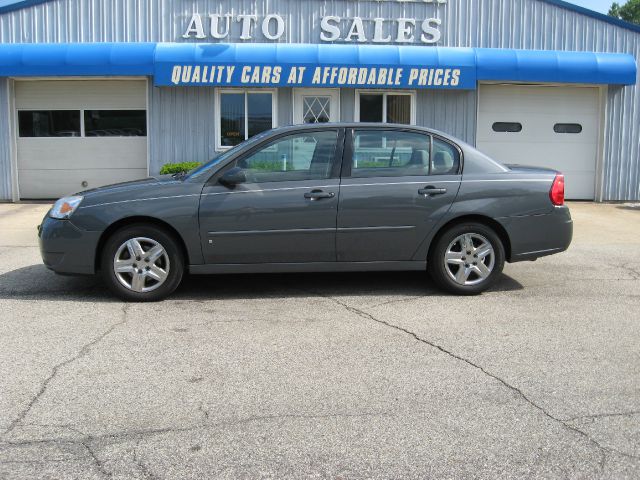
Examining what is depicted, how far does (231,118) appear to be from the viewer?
14.3 m

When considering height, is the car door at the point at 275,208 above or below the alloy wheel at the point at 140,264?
above

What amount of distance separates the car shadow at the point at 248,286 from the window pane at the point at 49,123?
755cm

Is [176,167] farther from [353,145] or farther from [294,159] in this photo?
[353,145]

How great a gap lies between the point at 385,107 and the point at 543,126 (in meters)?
3.51

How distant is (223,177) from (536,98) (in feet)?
34.1

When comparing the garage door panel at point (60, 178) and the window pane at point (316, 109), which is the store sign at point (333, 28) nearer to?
the window pane at point (316, 109)

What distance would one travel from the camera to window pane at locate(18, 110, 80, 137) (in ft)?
48.0

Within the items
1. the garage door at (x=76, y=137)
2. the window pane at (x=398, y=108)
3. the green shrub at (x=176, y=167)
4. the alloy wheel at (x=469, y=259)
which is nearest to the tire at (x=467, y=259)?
A: the alloy wheel at (x=469, y=259)

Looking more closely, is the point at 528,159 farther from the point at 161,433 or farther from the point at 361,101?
the point at 161,433

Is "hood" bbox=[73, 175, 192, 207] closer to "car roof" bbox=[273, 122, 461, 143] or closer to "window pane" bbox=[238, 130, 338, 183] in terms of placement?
"window pane" bbox=[238, 130, 338, 183]

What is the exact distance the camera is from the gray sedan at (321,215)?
20.8ft

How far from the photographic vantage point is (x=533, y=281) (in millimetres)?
7520

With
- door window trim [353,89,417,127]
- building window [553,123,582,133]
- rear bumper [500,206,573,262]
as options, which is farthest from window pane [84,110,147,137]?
rear bumper [500,206,573,262]

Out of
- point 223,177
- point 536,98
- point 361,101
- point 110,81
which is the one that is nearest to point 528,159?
point 536,98
